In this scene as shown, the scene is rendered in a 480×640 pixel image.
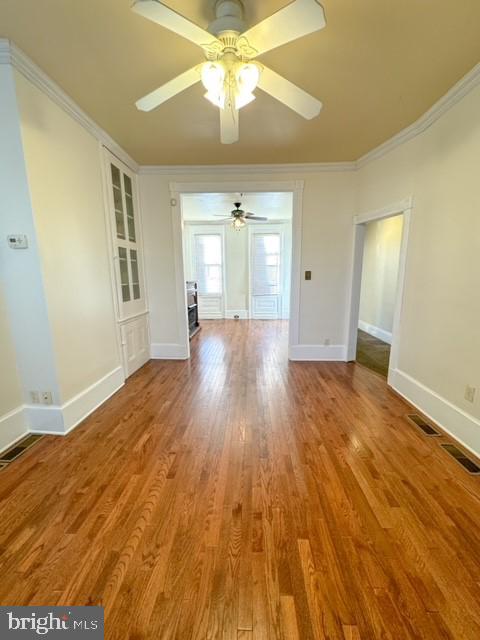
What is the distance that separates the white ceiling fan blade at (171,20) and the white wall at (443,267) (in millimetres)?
1979

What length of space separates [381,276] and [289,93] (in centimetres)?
435

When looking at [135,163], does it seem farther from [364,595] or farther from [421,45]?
[364,595]

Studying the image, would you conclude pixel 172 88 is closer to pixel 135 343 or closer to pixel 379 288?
pixel 135 343

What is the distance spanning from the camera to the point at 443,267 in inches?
87.7

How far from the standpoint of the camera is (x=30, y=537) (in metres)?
1.33

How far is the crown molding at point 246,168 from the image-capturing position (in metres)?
3.41

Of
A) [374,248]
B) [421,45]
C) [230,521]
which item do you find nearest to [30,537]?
[230,521]

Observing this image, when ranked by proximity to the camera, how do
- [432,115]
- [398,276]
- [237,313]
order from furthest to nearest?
[237,313] → [398,276] → [432,115]

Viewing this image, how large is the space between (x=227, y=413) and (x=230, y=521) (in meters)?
1.09

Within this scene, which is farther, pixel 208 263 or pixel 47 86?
pixel 208 263

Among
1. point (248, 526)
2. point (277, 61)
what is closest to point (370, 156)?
point (277, 61)

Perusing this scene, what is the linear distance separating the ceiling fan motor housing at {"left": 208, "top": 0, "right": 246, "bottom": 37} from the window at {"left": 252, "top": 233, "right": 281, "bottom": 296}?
Result: 550 cm

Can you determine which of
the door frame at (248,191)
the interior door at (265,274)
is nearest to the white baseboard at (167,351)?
the door frame at (248,191)

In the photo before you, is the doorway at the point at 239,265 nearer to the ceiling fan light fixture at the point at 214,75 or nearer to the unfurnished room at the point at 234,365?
the unfurnished room at the point at 234,365
